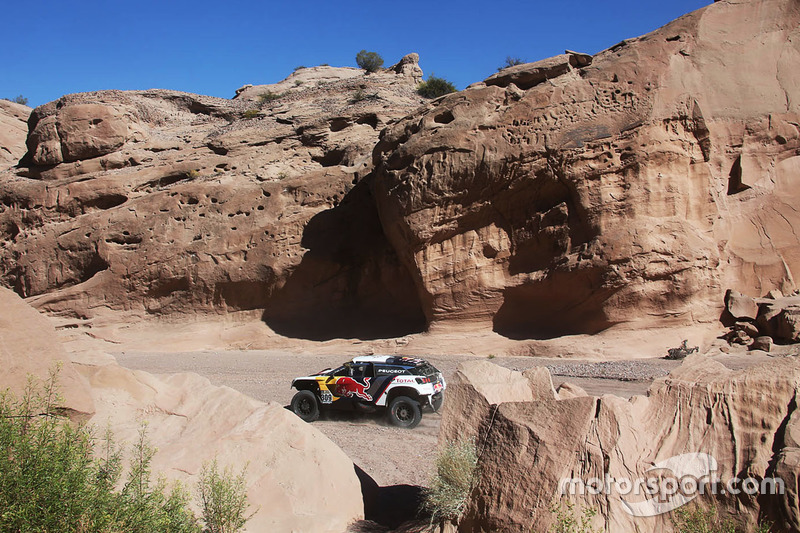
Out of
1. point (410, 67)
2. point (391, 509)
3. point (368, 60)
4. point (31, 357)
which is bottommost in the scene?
point (391, 509)

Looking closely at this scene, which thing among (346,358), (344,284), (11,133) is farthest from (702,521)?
(11,133)

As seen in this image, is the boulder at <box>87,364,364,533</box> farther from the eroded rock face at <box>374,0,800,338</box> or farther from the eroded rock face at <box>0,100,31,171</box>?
the eroded rock face at <box>0,100,31,171</box>

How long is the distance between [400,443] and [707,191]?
1207 centimetres

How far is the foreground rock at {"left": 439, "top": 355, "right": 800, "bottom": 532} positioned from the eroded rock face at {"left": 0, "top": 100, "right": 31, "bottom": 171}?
34062 millimetres

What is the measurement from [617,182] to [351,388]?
32.2ft

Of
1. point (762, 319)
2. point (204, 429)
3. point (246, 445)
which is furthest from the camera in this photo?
point (762, 319)

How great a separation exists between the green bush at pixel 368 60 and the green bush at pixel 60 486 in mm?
45061

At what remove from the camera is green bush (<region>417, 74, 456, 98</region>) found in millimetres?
31587

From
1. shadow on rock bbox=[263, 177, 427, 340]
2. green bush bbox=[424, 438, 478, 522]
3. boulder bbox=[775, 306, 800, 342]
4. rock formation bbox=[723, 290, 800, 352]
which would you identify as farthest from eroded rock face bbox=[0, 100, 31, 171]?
boulder bbox=[775, 306, 800, 342]

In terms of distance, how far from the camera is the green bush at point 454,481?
4.54m

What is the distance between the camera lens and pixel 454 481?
15.1ft

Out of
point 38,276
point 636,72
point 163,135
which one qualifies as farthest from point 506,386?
point 163,135

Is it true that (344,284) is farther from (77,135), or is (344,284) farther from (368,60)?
(368,60)

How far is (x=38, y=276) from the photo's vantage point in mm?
23344
